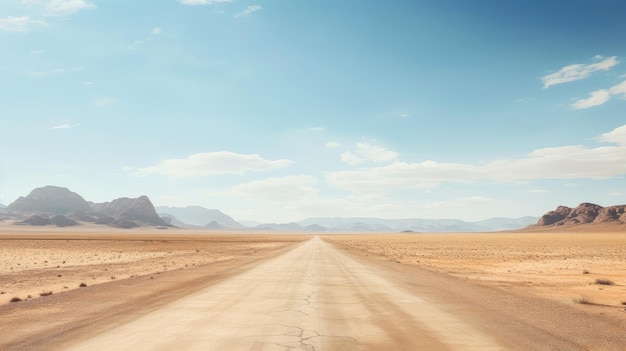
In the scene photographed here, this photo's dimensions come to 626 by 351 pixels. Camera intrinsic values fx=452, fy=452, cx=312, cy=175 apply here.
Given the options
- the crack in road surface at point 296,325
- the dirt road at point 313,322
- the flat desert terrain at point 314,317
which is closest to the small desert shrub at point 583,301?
the flat desert terrain at point 314,317

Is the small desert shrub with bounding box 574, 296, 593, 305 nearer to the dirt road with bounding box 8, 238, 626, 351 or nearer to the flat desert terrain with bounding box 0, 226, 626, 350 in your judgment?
the flat desert terrain with bounding box 0, 226, 626, 350

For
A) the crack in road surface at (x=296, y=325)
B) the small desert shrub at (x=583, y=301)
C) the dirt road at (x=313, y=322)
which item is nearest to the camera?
the crack in road surface at (x=296, y=325)

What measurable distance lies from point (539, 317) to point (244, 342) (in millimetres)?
7673

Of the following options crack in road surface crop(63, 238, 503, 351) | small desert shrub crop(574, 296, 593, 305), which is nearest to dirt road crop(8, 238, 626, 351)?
crack in road surface crop(63, 238, 503, 351)

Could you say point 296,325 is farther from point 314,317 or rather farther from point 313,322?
point 314,317

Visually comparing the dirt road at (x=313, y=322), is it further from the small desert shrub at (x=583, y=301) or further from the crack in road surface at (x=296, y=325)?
the small desert shrub at (x=583, y=301)

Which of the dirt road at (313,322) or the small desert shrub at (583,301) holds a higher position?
the dirt road at (313,322)

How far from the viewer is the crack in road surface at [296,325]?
7762mm

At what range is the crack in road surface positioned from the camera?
25.5ft

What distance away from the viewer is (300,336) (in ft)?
27.3

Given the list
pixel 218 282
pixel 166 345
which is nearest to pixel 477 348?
pixel 166 345

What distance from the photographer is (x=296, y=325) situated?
936cm

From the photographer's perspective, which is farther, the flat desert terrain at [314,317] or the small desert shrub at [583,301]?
the small desert shrub at [583,301]

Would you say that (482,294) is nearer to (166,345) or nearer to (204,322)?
(204,322)
